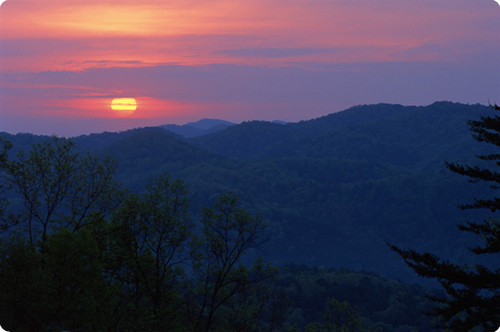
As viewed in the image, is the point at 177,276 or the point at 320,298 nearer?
the point at 177,276

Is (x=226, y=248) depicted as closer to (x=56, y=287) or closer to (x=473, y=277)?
(x=56, y=287)

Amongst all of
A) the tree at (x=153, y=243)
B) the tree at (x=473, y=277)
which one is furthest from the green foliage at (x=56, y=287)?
the tree at (x=473, y=277)

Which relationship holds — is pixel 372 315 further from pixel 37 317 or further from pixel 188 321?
pixel 37 317

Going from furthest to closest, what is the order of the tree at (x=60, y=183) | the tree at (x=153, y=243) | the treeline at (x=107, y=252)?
1. the tree at (x=60, y=183)
2. the tree at (x=153, y=243)
3. the treeline at (x=107, y=252)

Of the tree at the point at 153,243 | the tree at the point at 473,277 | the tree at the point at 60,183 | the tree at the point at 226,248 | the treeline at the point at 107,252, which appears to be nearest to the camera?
the tree at the point at 473,277

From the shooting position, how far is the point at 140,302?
38.2m

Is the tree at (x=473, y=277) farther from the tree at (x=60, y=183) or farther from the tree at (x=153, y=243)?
the tree at (x=60, y=183)

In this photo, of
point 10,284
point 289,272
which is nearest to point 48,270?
point 10,284

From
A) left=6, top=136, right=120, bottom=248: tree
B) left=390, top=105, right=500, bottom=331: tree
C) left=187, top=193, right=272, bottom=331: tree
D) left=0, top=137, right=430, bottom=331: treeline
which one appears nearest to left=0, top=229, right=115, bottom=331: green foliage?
left=0, top=137, right=430, bottom=331: treeline

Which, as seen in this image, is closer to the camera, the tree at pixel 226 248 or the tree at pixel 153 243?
the tree at pixel 153 243

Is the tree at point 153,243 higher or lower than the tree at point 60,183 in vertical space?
lower

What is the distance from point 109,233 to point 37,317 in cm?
684

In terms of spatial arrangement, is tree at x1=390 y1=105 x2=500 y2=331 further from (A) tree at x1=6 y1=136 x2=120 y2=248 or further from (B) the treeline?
(A) tree at x1=6 y1=136 x2=120 y2=248

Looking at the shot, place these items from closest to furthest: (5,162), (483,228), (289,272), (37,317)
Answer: (483,228) → (37,317) → (5,162) → (289,272)
